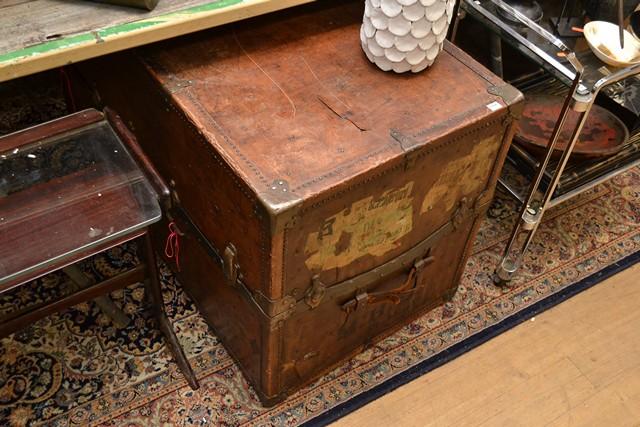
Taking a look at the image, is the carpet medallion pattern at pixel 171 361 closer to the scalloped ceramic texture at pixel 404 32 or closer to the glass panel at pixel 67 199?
the glass panel at pixel 67 199

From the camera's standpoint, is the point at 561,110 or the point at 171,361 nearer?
the point at 561,110

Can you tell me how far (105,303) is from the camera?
163 cm

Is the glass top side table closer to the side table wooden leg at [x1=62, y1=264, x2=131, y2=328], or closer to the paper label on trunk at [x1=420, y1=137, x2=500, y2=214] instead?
the side table wooden leg at [x1=62, y1=264, x2=131, y2=328]

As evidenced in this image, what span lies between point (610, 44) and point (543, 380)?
33.1 inches

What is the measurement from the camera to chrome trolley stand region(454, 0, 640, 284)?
55.0 inches

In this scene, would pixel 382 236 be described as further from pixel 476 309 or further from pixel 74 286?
pixel 74 286

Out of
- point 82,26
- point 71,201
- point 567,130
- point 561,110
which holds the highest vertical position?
point 82,26

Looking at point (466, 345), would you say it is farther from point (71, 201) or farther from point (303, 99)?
point (71, 201)

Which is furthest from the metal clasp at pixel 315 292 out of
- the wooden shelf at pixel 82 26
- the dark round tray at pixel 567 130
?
the dark round tray at pixel 567 130

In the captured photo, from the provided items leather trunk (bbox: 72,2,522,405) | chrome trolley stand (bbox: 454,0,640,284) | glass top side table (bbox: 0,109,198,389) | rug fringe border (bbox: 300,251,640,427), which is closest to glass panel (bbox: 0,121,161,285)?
glass top side table (bbox: 0,109,198,389)

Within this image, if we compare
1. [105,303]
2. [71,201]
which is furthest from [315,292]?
[105,303]

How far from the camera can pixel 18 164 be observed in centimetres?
132

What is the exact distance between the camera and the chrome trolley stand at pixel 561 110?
1.40 m

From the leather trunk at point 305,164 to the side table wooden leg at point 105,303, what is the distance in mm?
257
